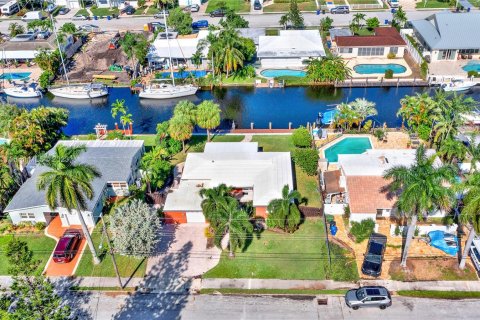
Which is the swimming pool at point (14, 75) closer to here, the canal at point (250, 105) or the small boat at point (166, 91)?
the canal at point (250, 105)

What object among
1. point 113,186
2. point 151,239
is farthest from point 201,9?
point 151,239

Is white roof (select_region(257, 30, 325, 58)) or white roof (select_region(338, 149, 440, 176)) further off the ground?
white roof (select_region(257, 30, 325, 58))

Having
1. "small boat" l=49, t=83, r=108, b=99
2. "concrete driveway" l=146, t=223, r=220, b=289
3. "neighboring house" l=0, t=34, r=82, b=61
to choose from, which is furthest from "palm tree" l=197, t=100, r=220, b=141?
"neighboring house" l=0, t=34, r=82, b=61

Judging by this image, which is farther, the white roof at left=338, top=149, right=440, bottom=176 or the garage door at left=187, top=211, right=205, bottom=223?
the white roof at left=338, top=149, right=440, bottom=176

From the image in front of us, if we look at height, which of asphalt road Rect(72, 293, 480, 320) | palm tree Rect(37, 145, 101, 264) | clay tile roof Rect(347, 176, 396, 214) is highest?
palm tree Rect(37, 145, 101, 264)

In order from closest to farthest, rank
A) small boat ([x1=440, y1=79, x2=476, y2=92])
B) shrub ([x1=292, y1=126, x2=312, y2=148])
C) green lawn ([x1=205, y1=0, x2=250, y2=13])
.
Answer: shrub ([x1=292, y1=126, x2=312, y2=148]) → small boat ([x1=440, y1=79, x2=476, y2=92]) → green lawn ([x1=205, y1=0, x2=250, y2=13])

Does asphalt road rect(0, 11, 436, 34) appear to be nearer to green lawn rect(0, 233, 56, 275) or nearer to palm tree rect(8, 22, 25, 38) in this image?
palm tree rect(8, 22, 25, 38)

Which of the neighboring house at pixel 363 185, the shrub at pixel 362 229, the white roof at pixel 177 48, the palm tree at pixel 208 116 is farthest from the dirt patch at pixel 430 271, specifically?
the white roof at pixel 177 48

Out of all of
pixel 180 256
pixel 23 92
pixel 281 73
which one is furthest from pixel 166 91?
pixel 180 256
